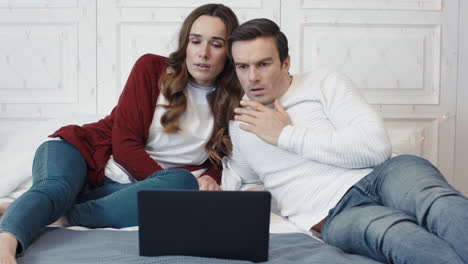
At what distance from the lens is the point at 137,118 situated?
1615 mm

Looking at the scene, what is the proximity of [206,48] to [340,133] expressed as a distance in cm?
53

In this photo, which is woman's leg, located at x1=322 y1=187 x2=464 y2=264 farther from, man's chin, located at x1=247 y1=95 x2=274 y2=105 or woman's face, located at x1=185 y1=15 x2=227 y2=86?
woman's face, located at x1=185 y1=15 x2=227 y2=86

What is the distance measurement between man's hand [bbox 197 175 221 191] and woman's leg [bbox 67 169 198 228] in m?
0.09

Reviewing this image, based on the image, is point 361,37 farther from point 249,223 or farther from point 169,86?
point 249,223

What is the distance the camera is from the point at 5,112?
230cm

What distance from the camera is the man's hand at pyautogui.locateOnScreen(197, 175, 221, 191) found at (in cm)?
151

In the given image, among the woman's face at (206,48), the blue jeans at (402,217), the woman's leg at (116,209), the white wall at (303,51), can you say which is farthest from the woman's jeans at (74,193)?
the white wall at (303,51)

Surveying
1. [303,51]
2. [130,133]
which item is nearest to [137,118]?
[130,133]

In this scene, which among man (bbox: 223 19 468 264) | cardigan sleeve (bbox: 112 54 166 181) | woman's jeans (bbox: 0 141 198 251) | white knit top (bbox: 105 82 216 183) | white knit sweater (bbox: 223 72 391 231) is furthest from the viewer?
white knit top (bbox: 105 82 216 183)

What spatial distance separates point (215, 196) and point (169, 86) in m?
0.74

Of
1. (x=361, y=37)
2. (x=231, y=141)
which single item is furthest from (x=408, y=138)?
(x=231, y=141)

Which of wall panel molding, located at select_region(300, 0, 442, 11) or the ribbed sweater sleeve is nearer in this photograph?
the ribbed sweater sleeve

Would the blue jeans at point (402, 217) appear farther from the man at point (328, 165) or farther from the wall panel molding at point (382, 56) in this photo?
the wall panel molding at point (382, 56)

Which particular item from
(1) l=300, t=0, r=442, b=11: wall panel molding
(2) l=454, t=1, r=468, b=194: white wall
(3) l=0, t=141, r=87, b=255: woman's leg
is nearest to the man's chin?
(3) l=0, t=141, r=87, b=255: woman's leg
